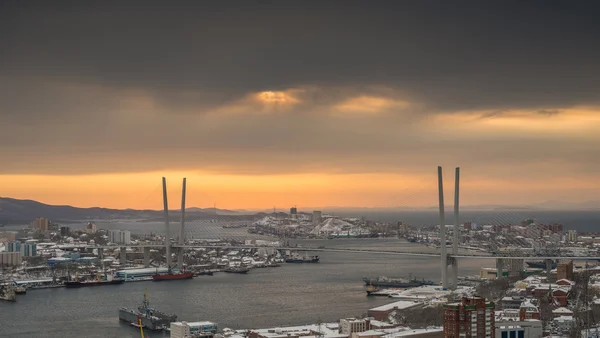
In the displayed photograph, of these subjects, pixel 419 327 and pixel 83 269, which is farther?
pixel 83 269

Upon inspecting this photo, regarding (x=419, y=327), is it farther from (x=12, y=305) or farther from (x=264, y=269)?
(x=264, y=269)

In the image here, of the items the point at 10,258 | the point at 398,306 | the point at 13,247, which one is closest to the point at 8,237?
the point at 13,247

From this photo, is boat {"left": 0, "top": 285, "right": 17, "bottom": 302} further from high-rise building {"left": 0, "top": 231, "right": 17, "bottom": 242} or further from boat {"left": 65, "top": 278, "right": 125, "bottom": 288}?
high-rise building {"left": 0, "top": 231, "right": 17, "bottom": 242}

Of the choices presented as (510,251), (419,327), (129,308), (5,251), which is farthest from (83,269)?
(419,327)

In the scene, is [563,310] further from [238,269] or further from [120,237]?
[120,237]

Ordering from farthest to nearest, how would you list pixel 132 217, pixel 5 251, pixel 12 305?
pixel 132 217, pixel 5 251, pixel 12 305

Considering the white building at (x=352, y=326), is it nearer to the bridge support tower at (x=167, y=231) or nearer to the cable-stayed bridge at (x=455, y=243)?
the cable-stayed bridge at (x=455, y=243)

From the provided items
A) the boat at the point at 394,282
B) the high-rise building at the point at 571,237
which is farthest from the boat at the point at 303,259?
the high-rise building at the point at 571,237
